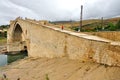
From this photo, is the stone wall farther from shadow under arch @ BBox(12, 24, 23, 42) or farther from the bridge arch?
shadow under arch @ BBox(12, 24, 23, 42)

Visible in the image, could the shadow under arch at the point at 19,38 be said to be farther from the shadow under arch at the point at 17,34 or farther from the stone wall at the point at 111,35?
the stone wall at the point at 111,35

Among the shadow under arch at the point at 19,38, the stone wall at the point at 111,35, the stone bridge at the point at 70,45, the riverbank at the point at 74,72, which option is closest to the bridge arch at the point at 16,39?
the shadow under arch at the point at 19,38

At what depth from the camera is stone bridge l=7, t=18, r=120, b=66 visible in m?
15.5

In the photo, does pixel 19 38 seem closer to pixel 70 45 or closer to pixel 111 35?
pixel 70 45

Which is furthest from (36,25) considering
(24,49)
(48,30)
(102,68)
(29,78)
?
(24,49)

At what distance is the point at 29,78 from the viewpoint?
2000 centimetres

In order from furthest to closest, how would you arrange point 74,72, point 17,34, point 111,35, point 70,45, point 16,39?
point 16,39
point 17,34
point 70,45
point 111,35
point 74,72

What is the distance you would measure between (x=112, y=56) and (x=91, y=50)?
2637mm

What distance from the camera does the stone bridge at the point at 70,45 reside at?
610 inches

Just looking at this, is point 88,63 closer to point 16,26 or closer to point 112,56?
point 112,56

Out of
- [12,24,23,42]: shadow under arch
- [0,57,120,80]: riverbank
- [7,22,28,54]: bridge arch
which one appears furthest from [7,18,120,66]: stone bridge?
[12,24,23,42]: shadow under arch

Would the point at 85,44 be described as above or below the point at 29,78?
above

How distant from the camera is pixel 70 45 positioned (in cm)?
2069

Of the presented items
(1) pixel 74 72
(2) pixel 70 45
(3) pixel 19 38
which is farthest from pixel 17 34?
(1) pixel 74 72
